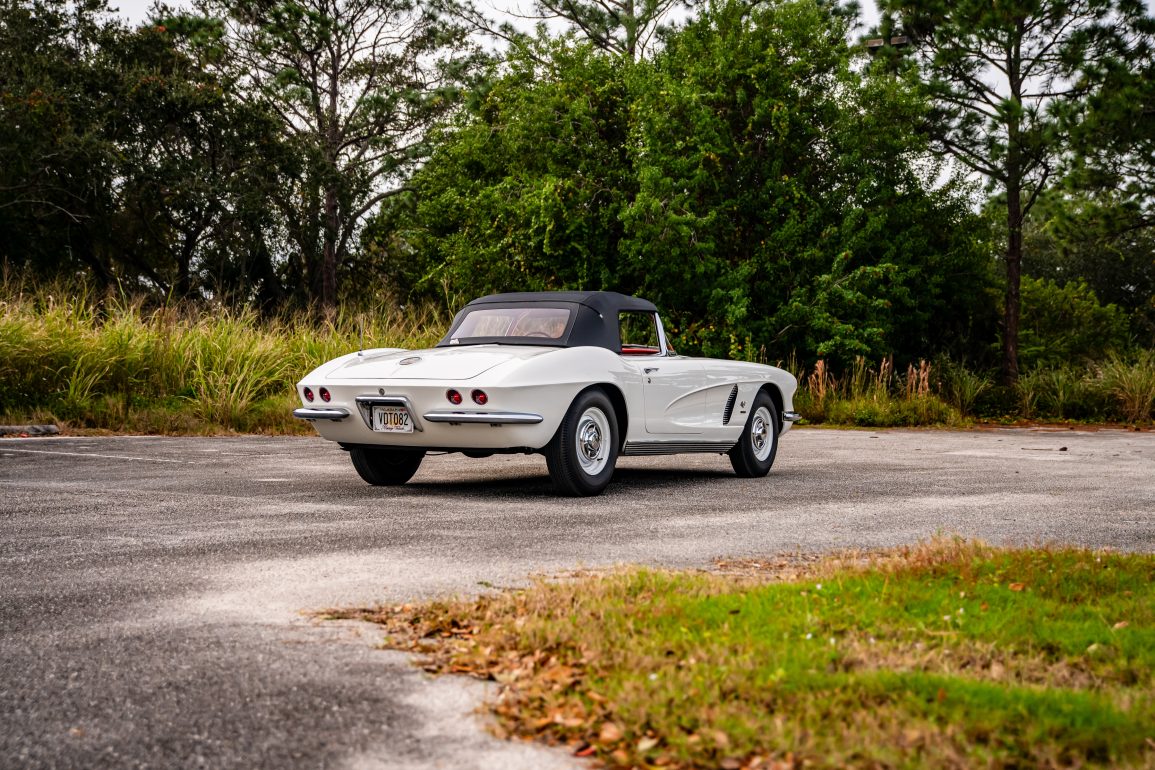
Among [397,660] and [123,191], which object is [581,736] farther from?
[123,191]

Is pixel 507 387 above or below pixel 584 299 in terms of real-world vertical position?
below

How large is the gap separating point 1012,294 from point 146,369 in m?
17.7

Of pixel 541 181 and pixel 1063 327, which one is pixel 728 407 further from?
pixel 1063 327

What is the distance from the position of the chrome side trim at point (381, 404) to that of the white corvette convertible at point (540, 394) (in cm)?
1

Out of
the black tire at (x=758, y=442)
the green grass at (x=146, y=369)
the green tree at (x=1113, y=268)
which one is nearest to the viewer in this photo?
the black tire at (x=758, y=442)

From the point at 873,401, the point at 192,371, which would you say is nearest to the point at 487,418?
the point at 192,371

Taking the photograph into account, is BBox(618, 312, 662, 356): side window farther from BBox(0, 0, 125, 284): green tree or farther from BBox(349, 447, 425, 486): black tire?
BBox(0, 0, 125, 284): green tree

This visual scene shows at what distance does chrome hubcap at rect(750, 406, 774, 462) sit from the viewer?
35.7ft

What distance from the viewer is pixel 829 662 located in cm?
381

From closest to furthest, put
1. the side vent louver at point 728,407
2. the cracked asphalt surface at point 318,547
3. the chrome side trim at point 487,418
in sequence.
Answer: the cracked asphalt surface at point 318,547, the chrome side trim at point 487,418, the side vent louver at point 728,407

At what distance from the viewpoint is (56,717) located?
3465 mm

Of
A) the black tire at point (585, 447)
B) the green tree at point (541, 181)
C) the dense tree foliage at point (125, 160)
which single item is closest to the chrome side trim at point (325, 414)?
the black tire at point (585, 447)

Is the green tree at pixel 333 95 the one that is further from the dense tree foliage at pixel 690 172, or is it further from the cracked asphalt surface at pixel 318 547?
the cracked asphalt surface at pixel 318 547

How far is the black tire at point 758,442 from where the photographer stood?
35.3 ft
